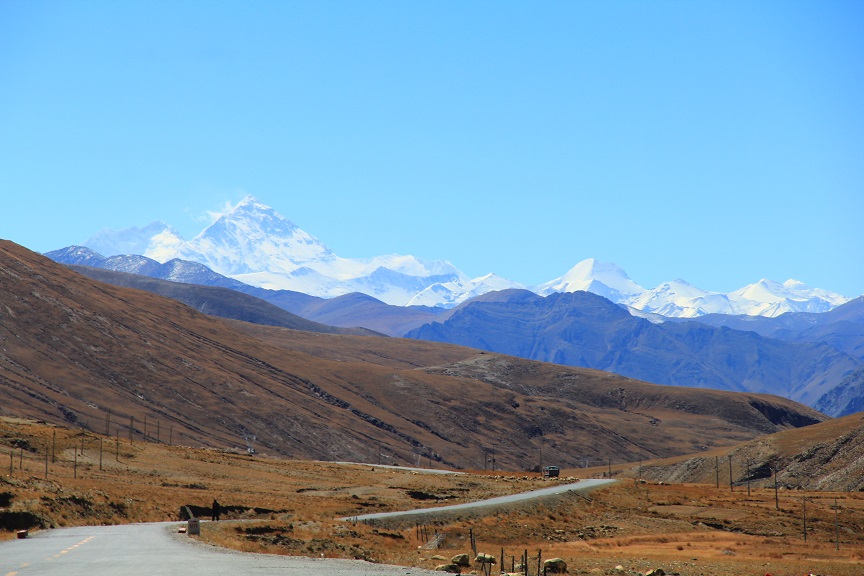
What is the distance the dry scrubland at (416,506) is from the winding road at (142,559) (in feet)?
11.1

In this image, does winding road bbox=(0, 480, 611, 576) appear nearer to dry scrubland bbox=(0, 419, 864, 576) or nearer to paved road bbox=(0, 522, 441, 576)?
paved road bbox=(0, 522, 441, 576)

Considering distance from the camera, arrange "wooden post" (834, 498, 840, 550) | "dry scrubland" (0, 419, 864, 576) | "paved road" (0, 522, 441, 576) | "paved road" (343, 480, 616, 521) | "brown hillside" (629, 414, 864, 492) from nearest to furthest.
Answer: "paved road" (0, 522, 441, 576), "dry scrubland" (0, 419, 864, 576), "paved road" (343, 480, 616, 521), "wooden post" (834, 498, 840, 550), "brown hillside" (629, 414, 864, 492)

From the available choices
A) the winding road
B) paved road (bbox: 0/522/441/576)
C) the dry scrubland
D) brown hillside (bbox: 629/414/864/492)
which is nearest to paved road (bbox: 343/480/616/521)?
the dry scrubland

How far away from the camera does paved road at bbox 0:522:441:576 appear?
31.2m

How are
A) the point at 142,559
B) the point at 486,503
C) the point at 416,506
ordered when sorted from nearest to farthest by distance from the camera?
the point at 142,559 → the point at 486,503 → the point at 416,506

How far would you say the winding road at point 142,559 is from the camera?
31.3 m

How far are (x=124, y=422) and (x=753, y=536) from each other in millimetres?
139253

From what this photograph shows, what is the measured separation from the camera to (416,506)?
73.4m

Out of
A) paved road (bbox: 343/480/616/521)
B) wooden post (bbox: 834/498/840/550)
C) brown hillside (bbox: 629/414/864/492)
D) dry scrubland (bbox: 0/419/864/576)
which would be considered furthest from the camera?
brown hillside (bbox: 629/414/864/492)

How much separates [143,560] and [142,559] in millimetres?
340

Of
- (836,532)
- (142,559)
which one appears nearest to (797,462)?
(836,532)

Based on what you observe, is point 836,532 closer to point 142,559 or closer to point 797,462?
point 142,559

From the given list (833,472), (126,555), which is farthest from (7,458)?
(833,472)

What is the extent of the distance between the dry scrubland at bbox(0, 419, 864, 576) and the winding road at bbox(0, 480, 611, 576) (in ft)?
11.1
